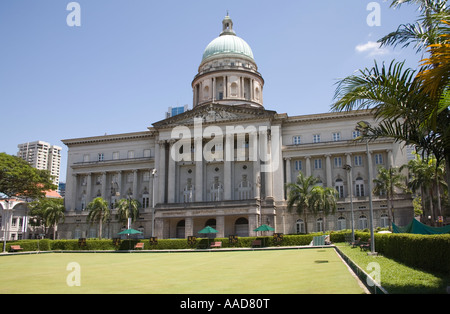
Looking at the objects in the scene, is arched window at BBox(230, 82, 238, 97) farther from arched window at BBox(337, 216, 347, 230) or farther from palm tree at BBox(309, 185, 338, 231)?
palm tree at BBox(309, 185, 338, 231)

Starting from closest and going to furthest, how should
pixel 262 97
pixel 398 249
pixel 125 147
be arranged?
1. pixel 398 249
2. pixel 125 147
3. pixel 262 97

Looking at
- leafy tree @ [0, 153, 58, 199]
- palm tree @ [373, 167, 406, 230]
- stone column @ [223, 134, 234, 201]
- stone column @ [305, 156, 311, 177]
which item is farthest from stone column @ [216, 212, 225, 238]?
leafy tree @ [0, 153, 58, 199]

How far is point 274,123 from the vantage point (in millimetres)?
59375

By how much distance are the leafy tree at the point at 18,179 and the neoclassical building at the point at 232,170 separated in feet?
37.8

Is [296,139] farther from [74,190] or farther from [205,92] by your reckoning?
[74,190]

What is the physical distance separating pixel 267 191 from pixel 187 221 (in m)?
12.2

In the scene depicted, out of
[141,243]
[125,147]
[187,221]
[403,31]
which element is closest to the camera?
[403,31]

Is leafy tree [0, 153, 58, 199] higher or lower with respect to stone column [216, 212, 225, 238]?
A: higher

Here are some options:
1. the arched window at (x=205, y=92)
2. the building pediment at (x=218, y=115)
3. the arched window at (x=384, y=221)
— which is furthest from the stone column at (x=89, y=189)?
the arched window at (x=384, y=221)

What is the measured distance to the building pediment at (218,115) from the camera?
5859 centimetres

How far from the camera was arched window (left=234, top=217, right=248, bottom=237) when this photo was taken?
56819 mm

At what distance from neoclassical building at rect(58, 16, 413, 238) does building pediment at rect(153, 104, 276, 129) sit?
156mm
